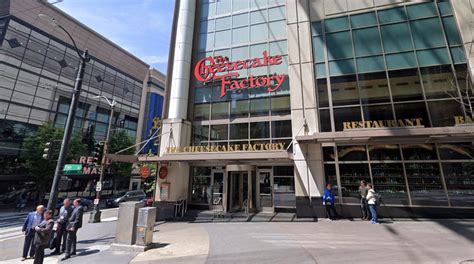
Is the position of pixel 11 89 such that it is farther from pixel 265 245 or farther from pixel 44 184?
pixel 265 245

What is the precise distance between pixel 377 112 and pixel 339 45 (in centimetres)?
502

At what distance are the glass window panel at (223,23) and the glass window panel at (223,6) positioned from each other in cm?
67

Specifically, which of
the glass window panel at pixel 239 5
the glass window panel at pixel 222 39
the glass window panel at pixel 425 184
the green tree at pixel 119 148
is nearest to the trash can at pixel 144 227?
the glass window panel at pixel 425 184

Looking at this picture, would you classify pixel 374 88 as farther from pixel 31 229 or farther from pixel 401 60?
pixel 31 229

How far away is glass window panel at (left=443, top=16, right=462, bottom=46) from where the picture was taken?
1279cm

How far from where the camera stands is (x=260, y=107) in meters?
16.2

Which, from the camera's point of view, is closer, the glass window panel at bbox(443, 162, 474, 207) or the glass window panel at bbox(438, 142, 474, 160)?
the glass window panel at bbox(443, 162, 474, 207)

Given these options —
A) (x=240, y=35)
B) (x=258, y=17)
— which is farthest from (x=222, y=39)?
(x=258, y=17)

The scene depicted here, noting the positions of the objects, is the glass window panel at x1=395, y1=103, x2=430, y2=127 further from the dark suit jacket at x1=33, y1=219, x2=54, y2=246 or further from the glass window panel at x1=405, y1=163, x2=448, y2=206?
the dark suit jacket at x1=33, y1=219, x2=54, y2=246

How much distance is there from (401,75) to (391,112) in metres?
2.41

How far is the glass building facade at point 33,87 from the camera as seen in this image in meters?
28.4

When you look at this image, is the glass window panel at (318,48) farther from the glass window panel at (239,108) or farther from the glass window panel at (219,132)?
the glass window panel at (219,132)

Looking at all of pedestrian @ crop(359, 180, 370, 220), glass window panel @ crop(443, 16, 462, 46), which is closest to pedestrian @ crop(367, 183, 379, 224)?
pedestrian @ crop(359, 180, 370, 220)

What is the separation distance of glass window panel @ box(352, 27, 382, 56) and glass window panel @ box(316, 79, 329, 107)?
279cm
